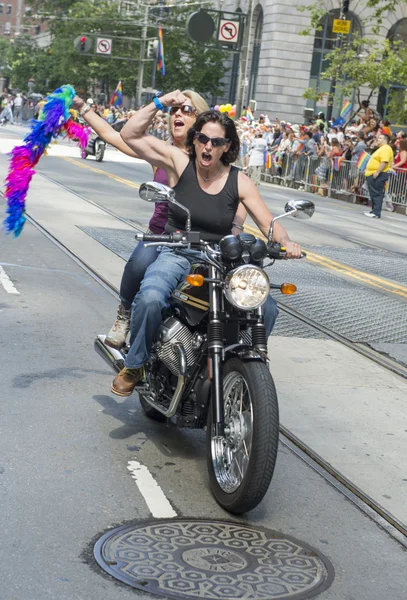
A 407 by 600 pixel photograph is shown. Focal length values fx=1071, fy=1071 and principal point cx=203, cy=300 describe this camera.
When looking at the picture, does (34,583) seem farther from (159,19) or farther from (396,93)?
(159,19)

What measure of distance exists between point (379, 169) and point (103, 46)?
40.2 metres

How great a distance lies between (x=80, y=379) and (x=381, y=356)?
2.76 meters

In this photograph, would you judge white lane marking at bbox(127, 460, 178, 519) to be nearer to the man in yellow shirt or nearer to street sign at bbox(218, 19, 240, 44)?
the man in yellow shirt

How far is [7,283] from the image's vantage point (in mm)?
10000

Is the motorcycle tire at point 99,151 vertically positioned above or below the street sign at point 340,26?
below

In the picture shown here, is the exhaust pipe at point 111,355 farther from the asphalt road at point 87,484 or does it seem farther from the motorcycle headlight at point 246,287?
the motorcycle headlight at point 246,287

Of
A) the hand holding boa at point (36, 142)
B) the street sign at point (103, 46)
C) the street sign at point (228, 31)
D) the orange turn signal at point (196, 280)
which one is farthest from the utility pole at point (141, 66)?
the orange turn signal at point (196, 280)

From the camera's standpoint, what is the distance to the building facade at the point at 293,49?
50.0 metres

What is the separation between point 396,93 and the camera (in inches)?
1294

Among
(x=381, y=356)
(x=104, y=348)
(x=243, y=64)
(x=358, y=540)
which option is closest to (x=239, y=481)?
(x=358, y=540)

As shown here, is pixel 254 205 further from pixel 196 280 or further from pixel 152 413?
pixel 152 413

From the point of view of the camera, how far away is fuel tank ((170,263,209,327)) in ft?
16.8

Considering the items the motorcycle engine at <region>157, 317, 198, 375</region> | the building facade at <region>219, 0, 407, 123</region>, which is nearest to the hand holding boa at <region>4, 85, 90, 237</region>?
the motorcycle engine at <region>157, 317, 198, 375</region>

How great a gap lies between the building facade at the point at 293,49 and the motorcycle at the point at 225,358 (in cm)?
4576
